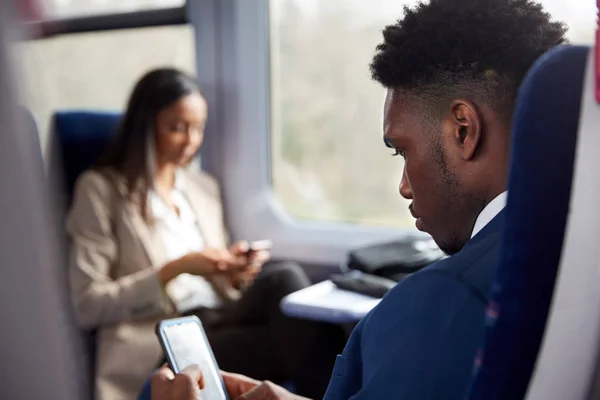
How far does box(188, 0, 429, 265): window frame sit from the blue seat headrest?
0.38 metres

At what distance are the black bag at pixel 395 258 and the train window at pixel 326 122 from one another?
86 mm

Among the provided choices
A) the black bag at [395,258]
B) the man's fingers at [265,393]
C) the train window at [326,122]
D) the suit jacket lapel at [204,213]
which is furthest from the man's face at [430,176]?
the suit jacket lapel at [204,213]

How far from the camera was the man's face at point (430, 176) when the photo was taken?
2.33 feet

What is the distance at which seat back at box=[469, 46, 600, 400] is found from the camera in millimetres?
552

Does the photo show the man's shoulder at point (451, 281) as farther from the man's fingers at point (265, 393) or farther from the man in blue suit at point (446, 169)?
the man's fingers at point (265, 393)

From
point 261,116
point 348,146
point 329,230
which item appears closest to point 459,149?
point 348,146

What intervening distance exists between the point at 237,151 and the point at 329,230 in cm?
41

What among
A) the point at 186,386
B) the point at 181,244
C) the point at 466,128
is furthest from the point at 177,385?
the point at 181,244

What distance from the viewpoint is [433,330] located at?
0.61 metres

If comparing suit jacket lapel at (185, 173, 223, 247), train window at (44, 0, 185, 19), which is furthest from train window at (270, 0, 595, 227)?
train window at (44, 0, 185, 19)

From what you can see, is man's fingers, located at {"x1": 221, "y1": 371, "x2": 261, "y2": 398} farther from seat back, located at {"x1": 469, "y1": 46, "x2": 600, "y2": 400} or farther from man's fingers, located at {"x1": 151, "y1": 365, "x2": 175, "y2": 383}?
seat back, located at {"x1": 469, "y1": 46, "x2": 600, "y2": 400}

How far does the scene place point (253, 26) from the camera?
214 cm

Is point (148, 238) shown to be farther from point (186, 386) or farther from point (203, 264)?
point (186, 386)

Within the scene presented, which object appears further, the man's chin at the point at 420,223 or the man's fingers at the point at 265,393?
the man's fingers at the point at 265,393
